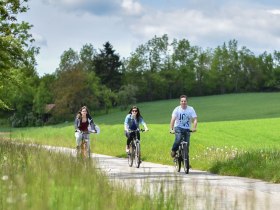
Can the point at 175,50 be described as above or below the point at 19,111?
above

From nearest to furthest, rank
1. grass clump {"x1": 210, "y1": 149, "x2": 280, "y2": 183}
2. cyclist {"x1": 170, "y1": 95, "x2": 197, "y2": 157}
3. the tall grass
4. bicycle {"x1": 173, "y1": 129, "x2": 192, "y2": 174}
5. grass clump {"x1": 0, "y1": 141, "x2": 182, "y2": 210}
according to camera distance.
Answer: grass clump {"x1": 0, "y1": 141, "x2": 182, "y2": 210}, the tall grass, grass clump {"x1": 210, "y1": 149, "x2": 280, "y2": 183}, bicycle {"x1": 173, "y1": 129, "x2": 192, "y2": 174}, cyclist {"x1": 170, "y1": 95, "x2": 197, "y2": 157}

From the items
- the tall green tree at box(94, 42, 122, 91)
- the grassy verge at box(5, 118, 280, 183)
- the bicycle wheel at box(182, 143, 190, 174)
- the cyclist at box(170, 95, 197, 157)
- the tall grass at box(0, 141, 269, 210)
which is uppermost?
the tall green tree at box(94, 42, 122, 91)

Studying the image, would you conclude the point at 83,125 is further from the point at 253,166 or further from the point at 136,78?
the point at 136,78

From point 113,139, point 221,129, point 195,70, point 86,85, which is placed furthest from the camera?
point 195,70

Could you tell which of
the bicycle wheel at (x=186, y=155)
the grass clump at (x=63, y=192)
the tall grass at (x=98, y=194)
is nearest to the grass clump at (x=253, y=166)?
the bicycle wheel at (x=186, y=155)

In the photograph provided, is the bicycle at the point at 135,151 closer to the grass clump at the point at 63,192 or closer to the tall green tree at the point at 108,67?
the grass clump at the point at 63,192

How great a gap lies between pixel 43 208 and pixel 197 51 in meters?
142

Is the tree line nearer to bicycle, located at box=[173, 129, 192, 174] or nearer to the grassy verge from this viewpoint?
the grassy verge

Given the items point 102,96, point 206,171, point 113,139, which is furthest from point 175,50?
point 206,171

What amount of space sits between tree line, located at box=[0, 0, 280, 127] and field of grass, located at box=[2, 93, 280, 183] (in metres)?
9.93

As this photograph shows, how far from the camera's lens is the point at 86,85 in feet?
335

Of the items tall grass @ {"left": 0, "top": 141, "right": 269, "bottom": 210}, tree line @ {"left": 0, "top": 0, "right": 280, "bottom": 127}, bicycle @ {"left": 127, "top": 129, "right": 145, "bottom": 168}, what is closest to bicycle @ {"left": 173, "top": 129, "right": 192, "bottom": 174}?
bicycle @ {"left": 127, "top": 129, "right": 145, "bottom": 168}

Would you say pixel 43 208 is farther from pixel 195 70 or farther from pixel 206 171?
pixel 195 70

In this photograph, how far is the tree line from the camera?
333 ft
